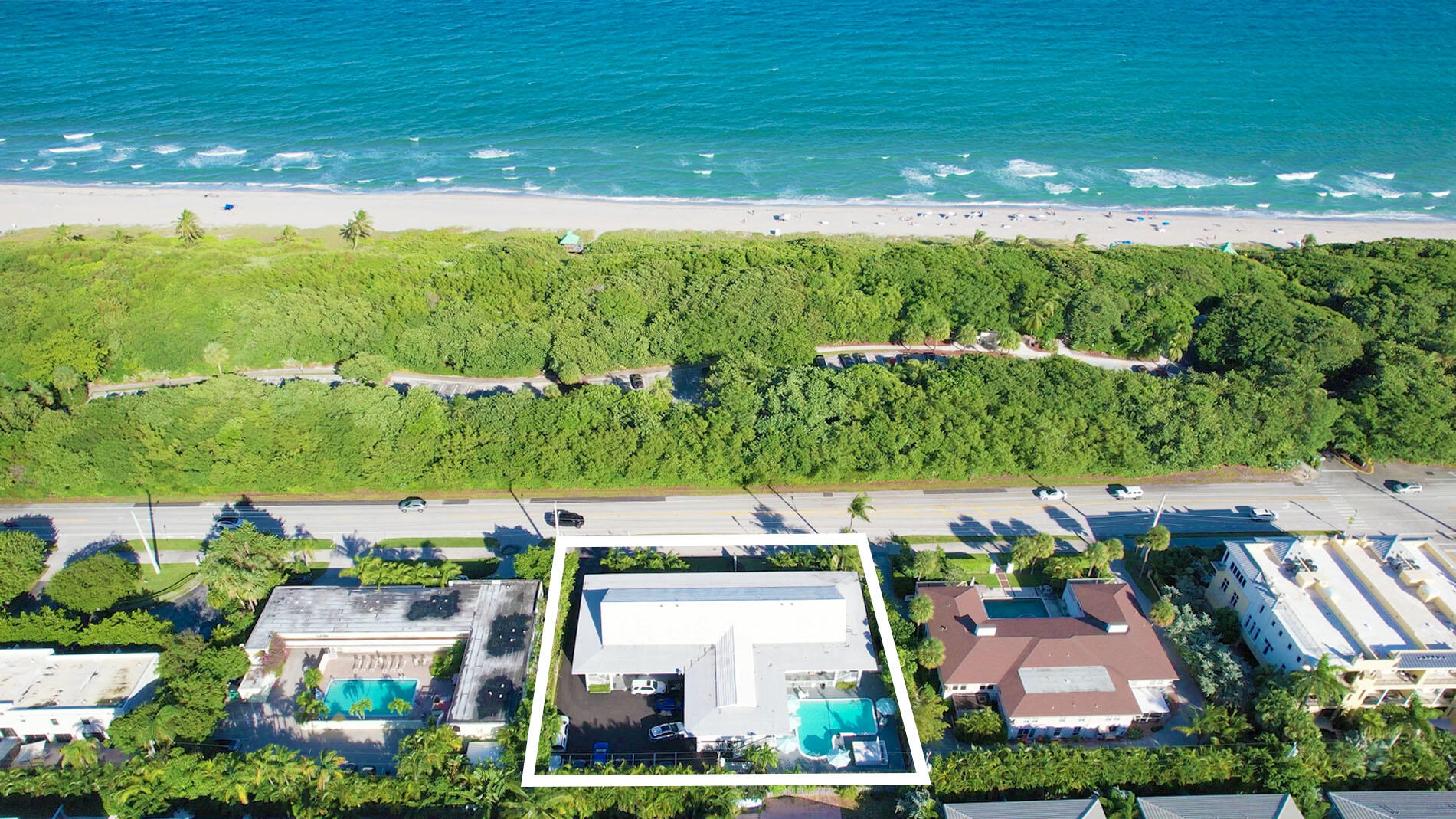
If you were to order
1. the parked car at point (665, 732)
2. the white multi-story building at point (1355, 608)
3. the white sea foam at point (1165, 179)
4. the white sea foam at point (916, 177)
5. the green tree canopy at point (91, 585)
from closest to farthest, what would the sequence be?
the parked car at point (665, 732) < the white multi-story building at point (1355, 608) < the green tree canopy at point (91, 585) < the white sea foam at point (916, 177) < the white sea foam at point (1165, 179)

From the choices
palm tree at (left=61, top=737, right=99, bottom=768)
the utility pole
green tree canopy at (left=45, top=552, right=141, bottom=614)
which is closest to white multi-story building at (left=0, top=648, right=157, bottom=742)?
palm tree at (left=61, top=737, right=99, bottom=768)

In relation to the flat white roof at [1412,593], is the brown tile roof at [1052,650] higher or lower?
lower

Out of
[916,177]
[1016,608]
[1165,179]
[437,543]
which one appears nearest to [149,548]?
[437,543]

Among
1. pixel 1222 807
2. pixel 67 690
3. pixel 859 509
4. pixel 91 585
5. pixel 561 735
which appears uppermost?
pixel 859 509

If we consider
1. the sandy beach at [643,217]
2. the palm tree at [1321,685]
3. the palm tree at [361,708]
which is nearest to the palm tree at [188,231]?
the sandy beach at [643,217]

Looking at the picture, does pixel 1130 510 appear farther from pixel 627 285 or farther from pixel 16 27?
pixel 16 27

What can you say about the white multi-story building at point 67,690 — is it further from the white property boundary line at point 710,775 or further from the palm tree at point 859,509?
the palm tree at point 859,509

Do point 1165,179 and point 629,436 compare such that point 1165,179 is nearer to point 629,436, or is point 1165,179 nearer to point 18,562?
point 629,436
